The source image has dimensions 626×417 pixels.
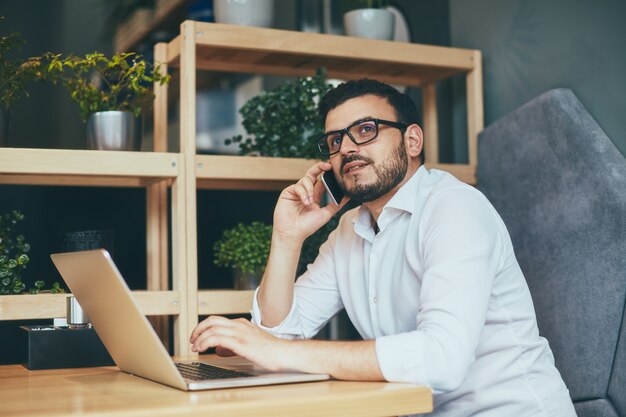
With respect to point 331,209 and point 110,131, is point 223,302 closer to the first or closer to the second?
point 331,209

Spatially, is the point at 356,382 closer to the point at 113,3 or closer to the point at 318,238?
the point at 318,238

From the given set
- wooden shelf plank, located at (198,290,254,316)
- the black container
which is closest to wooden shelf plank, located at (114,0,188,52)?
the black container

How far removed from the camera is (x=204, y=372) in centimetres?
147

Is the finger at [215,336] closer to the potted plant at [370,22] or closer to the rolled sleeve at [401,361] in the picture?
the rolled sleeve at [401,361]

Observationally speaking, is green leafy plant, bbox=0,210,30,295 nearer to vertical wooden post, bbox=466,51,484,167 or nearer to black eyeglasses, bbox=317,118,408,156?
black eyeglasses, bbox=317,118,408,156

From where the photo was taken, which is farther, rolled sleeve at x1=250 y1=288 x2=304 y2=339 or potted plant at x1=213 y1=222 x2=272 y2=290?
potted plant at x1=213 y1=222 x2=272 y2=290

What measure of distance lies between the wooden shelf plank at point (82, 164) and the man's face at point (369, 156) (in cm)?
50

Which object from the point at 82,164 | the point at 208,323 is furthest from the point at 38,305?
the point at 208,323

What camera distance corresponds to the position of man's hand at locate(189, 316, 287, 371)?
4.49 feet

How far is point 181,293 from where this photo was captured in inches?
83.0

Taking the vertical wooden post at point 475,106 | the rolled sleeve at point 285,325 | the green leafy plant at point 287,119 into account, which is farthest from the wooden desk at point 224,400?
the vertical wooden post at point 475,106

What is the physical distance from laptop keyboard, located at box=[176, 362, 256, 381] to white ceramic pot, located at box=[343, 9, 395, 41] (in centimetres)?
131

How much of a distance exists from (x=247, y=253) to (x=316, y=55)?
642 millimetres

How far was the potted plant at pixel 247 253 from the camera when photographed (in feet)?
7.43
